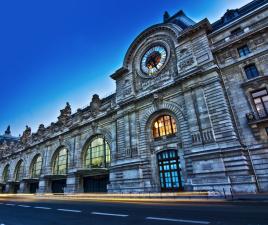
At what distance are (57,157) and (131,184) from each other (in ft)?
70.5

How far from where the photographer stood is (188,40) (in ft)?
75.6

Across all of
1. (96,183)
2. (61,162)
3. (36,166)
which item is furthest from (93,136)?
(36,166)

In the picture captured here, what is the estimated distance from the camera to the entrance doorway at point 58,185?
3408cm

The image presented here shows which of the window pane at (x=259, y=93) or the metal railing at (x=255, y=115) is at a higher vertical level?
the window pane at (x=259, y=93)

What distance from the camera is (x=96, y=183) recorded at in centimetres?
2886

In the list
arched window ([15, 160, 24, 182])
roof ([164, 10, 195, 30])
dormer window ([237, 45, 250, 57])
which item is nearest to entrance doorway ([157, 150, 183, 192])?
dormer window ([237, 45, 250, 57])

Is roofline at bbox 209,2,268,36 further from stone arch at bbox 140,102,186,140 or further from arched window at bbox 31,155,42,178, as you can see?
arched window at bbox 31,155,42,178

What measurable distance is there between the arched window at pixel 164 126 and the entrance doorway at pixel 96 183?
1029cm

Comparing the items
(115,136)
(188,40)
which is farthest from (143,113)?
(188,40)

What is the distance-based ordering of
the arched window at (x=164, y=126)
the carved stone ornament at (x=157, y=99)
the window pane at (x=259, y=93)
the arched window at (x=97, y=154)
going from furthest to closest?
the arched window at (x=97, y=154) → the carved stone ornament at (x=157, y=99) → the arched window at (x=164, y=126) → the window pane at (x=259, y=93)

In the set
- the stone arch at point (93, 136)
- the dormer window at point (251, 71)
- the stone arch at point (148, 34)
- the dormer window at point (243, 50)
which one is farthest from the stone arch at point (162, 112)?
the stone arch at point (148, 34)

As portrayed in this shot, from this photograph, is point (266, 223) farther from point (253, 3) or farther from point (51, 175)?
point (51, 175)

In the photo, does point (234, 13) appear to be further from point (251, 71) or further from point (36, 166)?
point (36, 166)

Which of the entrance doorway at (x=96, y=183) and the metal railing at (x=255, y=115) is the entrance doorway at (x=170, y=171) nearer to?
the metal railing at (x=255, y=115)
